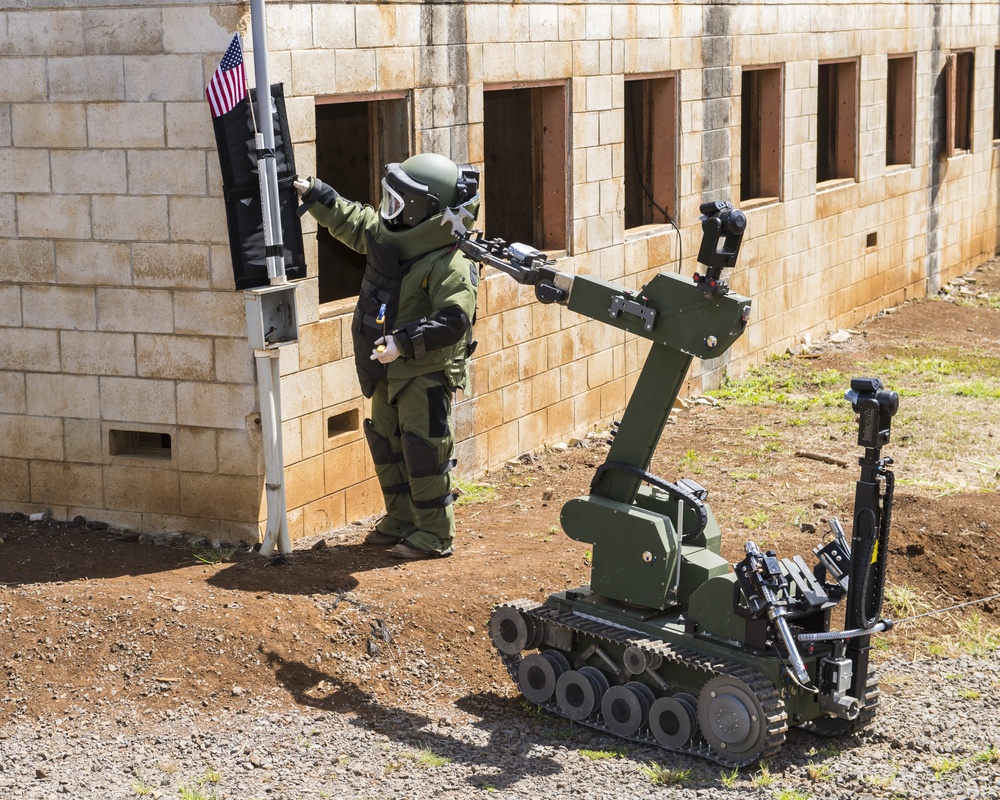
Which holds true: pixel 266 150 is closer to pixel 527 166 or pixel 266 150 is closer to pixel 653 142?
pixel 527 166

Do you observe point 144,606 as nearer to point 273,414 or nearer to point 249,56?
point 273,414

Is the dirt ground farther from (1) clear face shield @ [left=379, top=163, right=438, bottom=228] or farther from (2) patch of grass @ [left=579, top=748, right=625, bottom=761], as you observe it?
(1) clear face shield @ [left=379, top=163, right=438, bottom=228]

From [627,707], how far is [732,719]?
20.7 inches

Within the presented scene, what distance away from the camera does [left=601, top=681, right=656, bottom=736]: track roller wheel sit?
5.84 metres

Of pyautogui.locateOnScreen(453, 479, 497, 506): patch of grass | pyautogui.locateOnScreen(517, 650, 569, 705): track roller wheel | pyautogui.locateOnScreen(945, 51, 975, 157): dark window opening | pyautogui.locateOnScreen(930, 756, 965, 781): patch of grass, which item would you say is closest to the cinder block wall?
pyautogui.locateOnScreen(453, 479, 497, 506): patch of grass

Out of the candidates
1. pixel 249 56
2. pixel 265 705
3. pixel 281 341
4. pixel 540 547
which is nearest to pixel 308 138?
pixel 249 56

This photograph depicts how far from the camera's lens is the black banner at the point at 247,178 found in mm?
7238

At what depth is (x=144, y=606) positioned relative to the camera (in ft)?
21.7

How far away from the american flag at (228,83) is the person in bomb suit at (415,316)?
555mm

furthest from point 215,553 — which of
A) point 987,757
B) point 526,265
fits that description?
point 987,757

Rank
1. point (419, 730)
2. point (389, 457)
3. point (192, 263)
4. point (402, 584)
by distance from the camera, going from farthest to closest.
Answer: point (389, 457) < point (192, 263) < point (402, 584) < point (419, 730)

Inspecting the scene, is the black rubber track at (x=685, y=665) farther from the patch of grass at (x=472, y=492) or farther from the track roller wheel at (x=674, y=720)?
the patch of grass at (x=472, y=492)

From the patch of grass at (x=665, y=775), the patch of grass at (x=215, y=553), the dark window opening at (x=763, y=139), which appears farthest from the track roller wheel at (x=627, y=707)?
the dark window opening at (x=763, y=139)

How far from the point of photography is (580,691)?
237 inches
